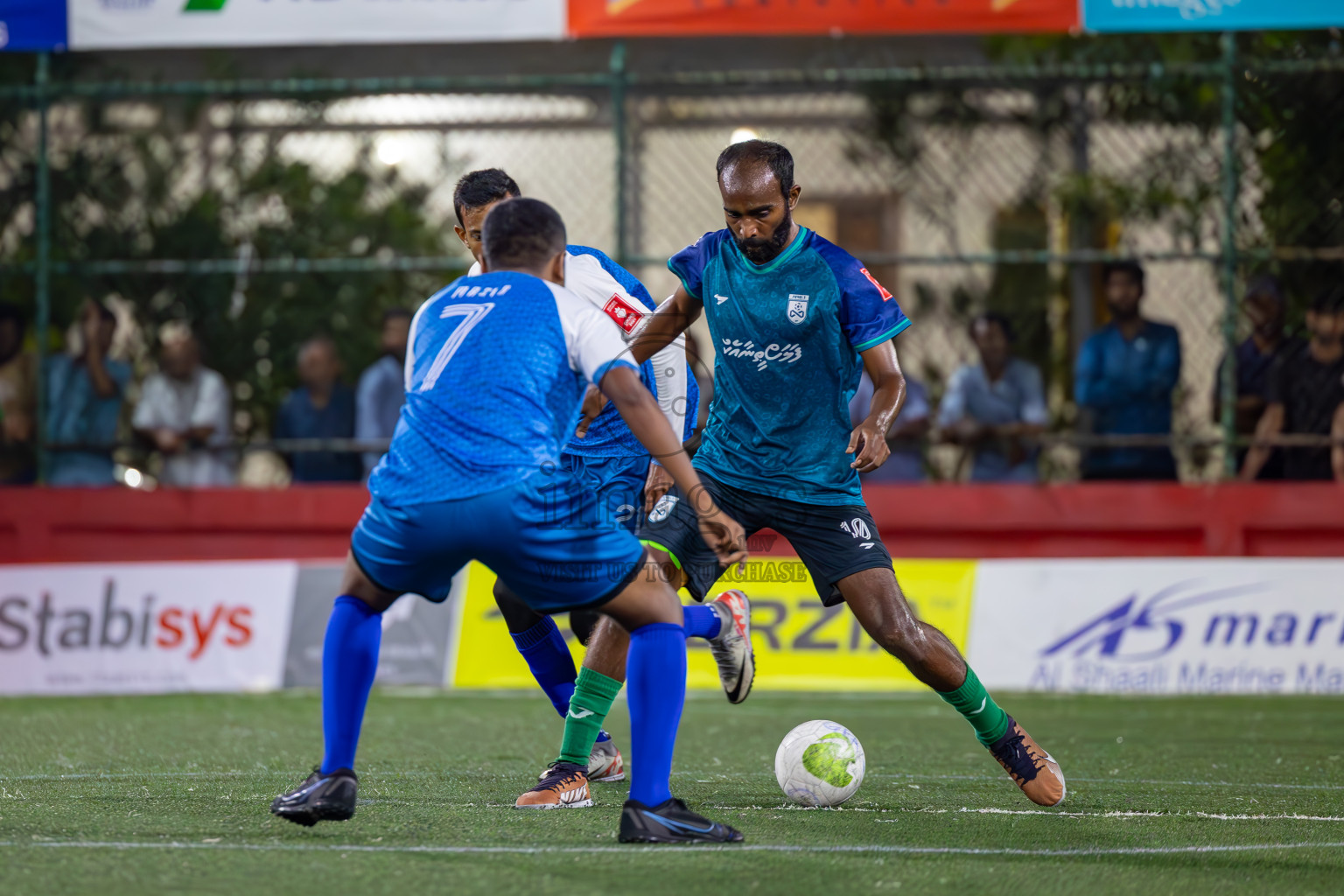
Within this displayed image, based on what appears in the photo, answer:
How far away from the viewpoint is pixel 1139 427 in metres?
11.6

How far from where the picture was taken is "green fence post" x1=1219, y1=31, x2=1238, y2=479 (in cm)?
1170

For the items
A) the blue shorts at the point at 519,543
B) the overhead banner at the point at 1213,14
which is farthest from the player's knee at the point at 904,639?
the overhead banner at the point at 1213,14

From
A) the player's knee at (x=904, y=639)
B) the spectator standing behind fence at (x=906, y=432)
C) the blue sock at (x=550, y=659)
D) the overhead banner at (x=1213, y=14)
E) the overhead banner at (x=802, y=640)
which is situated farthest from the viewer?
the spectator standing behind fence at (x=906, y=432)

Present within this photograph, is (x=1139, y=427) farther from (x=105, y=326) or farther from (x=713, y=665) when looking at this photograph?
→ (x=105, y=326)

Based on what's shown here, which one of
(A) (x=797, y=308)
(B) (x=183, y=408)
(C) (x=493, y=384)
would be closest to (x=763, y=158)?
(A) (x=797, y=308)

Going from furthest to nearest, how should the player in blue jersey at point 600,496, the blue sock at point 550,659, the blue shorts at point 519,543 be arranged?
1. the blue sock at point 550,659
2. the player in blue jersey at point 600,496
3. the blue shorts at point 519,543

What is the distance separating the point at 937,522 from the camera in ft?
38.8

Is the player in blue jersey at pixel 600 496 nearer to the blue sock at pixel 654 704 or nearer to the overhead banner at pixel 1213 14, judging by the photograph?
the blue sock at pixel 654 704

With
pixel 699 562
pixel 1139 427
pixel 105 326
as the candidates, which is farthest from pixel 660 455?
pixel 105 326

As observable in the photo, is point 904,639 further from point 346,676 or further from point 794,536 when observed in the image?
point 346,676

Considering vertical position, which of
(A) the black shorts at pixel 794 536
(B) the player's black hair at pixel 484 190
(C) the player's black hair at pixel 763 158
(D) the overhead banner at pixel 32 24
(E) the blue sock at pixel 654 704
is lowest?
(E) the blue sock at pixel 654 704

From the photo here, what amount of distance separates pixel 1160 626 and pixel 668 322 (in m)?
6.11

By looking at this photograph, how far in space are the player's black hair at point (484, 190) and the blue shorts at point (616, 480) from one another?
981 mm

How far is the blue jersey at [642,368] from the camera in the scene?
236 inches
